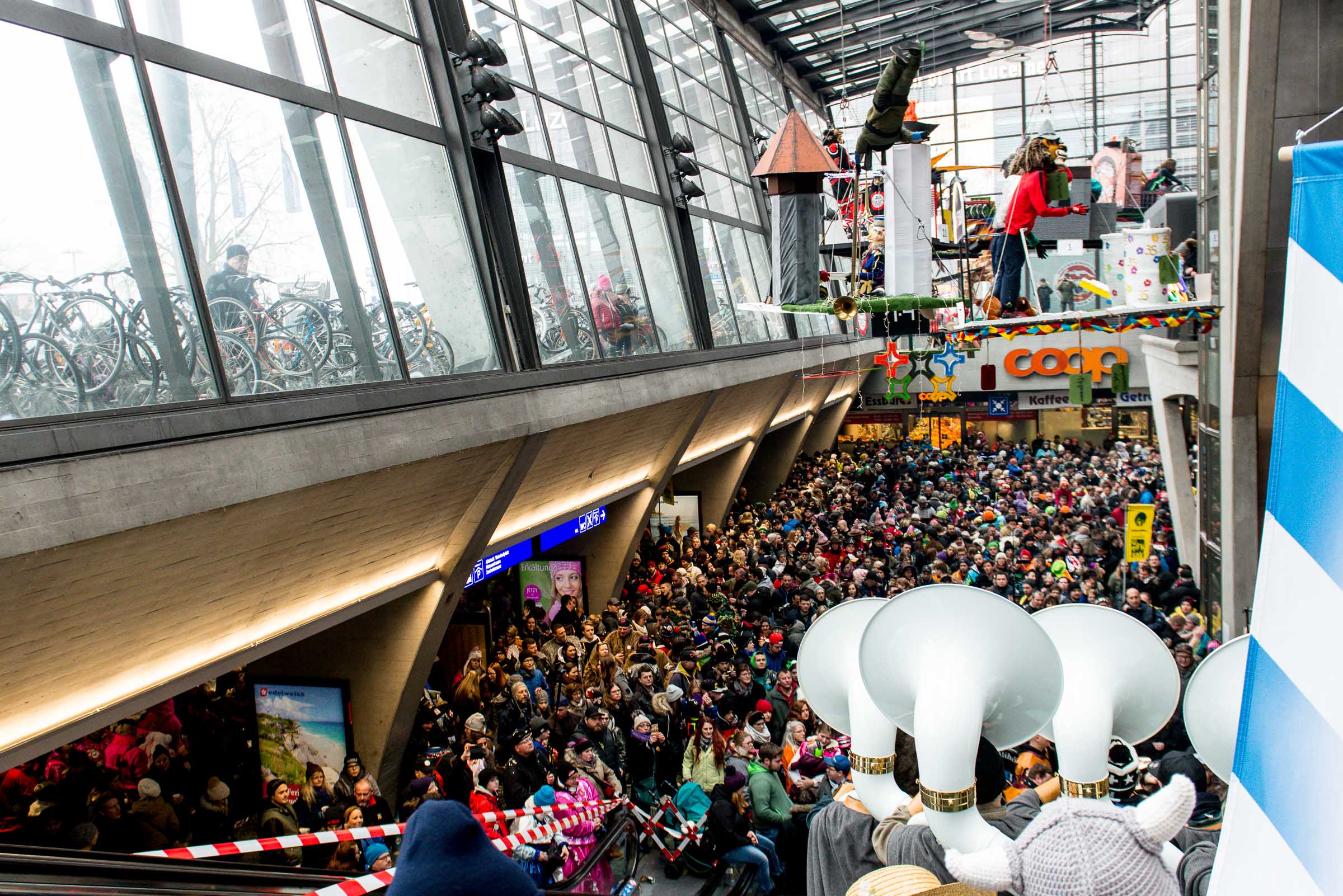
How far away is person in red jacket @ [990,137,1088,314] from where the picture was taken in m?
9.91

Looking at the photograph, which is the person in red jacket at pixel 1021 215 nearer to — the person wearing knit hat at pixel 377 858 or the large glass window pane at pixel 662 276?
the large glass window pane at pixel 662 276

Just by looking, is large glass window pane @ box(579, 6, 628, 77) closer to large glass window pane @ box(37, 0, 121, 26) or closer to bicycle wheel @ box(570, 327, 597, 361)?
bicycle wheel @ box(570, 327, 597, 361)

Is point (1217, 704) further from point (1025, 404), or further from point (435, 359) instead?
point (1025, 404)

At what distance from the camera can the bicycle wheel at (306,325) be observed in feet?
23.3

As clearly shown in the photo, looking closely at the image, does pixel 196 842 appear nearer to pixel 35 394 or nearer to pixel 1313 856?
pixel 35 394

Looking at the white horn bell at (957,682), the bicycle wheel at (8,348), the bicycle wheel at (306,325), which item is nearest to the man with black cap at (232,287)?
the bicycle wheel at (306,325)

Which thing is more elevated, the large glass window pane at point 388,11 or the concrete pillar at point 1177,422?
the large glass window pane at point 388,11

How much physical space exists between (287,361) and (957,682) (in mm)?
5563

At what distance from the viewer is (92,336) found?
5688mm

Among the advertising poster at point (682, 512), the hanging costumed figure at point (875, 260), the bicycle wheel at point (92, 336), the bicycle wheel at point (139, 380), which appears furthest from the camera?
the advertising poster at point (682, 512)

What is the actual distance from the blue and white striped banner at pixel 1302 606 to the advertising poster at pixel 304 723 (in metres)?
8.84

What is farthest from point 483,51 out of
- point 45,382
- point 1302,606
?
point 1302,606

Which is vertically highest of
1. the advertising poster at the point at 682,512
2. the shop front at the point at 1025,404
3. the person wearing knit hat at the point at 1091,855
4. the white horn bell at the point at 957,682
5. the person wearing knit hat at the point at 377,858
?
the white horn bell at the point at 957,682

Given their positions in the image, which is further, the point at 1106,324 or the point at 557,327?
the point at 557,327
